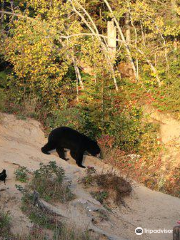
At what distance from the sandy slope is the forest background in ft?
5.67

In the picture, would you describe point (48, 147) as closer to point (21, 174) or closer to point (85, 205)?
point (21, 174)

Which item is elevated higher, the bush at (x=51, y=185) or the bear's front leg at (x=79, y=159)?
the bush at (x=51, y=185)

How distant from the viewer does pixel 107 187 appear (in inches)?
457

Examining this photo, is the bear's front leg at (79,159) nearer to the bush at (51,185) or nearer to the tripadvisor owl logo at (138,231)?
the bush at (51,185)

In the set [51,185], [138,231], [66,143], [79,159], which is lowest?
[138,231]

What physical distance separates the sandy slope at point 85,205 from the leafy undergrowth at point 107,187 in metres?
0.21

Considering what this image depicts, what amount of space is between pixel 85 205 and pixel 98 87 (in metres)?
7.89

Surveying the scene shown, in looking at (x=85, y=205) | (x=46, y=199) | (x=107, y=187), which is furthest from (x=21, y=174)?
(x=107, y=187)

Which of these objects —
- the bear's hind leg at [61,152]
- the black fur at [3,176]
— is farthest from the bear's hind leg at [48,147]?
the black fur at [3,176]

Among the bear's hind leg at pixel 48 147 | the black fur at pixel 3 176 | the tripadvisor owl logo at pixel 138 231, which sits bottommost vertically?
the tripadvisor owl logo at pixel 138 231

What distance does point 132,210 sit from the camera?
11617 millimetres

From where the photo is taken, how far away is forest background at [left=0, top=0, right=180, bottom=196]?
1648cm

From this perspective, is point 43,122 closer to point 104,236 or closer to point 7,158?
point 7,158

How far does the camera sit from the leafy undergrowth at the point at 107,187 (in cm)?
1148
